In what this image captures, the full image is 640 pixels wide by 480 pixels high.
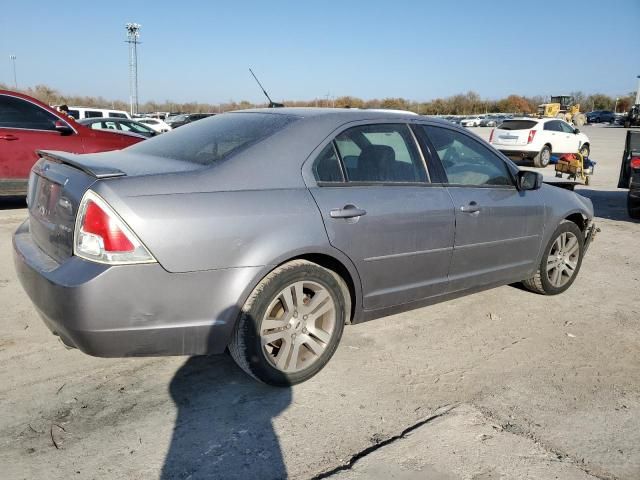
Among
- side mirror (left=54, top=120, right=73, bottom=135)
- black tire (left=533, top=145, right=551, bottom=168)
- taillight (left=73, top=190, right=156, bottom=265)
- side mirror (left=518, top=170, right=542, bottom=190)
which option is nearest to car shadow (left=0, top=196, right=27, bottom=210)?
side mirror (left=54, top=120, right=73, bottom=135)

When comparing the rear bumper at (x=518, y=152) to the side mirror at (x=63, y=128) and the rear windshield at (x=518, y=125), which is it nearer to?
the rear windshield at (x=518, y=125)

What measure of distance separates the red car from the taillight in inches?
222

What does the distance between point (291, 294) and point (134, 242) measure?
900 mm

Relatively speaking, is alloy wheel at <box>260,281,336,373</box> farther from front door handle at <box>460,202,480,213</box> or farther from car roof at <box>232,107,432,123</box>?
front door handle at <box>460,202,480,213</box>

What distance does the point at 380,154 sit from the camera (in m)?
3.56

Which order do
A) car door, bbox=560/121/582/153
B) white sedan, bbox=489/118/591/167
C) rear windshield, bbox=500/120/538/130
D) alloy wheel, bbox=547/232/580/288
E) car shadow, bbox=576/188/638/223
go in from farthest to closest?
car door, bbox=560/121/582/153
rear windshield, bbox=500/120/538/130
white sedan, bbox=489/118/591/167
car shadow, bbox=576/188/638/223
alloy wheel, bbox=547/232/580/288

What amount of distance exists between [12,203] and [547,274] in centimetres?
782

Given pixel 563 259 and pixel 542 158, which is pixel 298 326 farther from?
pixel 542 158

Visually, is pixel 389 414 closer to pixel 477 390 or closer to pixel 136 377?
pixel 477 390

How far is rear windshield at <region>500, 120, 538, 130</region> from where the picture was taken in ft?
57.8

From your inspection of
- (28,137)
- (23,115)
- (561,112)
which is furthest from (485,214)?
(561,112)

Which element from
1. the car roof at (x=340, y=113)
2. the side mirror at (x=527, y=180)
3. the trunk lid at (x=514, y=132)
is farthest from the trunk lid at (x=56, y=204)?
the trunk lid at (x=514, y=132)

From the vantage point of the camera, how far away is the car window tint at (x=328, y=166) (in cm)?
317

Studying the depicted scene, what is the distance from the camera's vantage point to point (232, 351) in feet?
Result: 9.69
